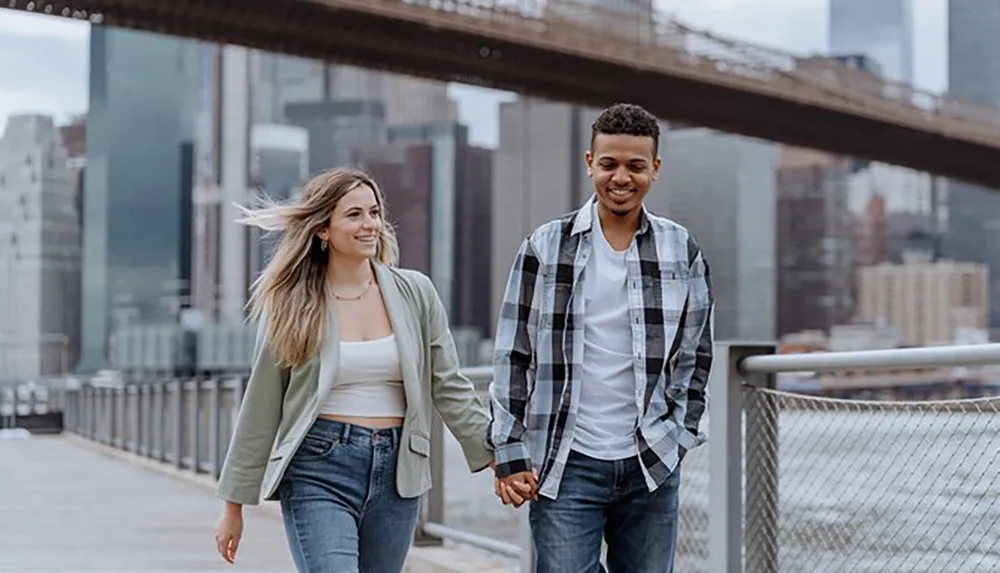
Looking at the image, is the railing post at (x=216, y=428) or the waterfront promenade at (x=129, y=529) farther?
the railing post at (x=216, y=428)

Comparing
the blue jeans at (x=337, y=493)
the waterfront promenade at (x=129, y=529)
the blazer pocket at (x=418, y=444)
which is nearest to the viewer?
the blue jeans at (x=337, y=493)

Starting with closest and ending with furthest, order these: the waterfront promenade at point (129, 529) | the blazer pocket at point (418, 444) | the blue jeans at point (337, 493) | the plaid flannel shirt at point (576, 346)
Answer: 1. the plaid flannel shirt at point (576, 346)
2. the blue jeans at point (337, 493)
3. the blazer pocket at point (418, 444)
4. the waterfront promenade at point (129, 529)

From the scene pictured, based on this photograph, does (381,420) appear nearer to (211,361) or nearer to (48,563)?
(48,563)

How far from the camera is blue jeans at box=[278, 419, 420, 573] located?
317 centimetres

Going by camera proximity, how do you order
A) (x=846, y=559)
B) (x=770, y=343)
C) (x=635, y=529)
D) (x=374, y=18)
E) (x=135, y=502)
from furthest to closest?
1. (x=374, y=18)
2. (x=135, y=502)
3. (x=770, y=343)
4. (x=846, y=559)
5. (x=635, y=529)

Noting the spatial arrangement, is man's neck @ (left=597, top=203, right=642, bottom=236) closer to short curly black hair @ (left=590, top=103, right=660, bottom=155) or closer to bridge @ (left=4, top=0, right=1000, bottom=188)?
short curly black hair @ (left=590, top=103, right=660, bottom=155)

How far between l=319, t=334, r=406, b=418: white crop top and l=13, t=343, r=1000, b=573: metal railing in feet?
3.22

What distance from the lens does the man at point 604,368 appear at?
9.83 feet

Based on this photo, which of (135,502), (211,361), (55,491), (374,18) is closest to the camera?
(135,502)

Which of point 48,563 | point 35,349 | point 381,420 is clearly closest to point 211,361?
point 35,349

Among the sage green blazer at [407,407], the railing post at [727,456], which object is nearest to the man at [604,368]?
the sage green blazer at [407,407]

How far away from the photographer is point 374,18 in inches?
1141

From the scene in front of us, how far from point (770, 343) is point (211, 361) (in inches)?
2342

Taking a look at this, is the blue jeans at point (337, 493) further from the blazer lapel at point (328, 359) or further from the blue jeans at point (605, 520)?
the blue jeans at point (605, 520)
